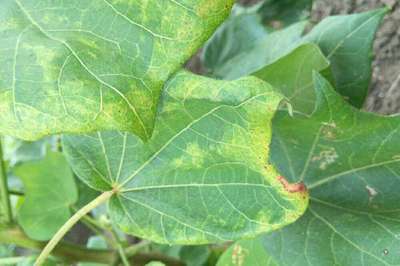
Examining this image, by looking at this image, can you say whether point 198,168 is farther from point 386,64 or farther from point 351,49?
point 386,64

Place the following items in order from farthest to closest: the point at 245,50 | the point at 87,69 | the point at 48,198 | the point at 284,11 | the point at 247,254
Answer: the point at 284,11
the point at 245,50
the point at 48,198
the point at 247,254
the point at 87,69

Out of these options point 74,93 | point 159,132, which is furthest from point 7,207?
point 74,93

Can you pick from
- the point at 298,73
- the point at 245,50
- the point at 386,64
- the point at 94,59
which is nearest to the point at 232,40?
the point at 245,50

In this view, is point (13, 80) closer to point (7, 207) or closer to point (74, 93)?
point (74, 93)

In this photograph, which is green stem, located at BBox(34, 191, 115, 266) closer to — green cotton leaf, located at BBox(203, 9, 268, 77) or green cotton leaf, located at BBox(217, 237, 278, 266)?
green cotton leaf, located at BBox(217, 237, 278, 266)

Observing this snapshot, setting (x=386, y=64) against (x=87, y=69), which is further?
(x=386, y=64)

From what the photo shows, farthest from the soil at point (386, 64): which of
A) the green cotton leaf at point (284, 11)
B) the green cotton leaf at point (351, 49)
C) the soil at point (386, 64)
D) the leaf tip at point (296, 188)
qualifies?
the leaf tip at point (296, 188)

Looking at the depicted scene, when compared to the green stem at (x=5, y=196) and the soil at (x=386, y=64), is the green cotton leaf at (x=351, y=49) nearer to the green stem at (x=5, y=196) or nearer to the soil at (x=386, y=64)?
the soil at (x=386, y=64)
